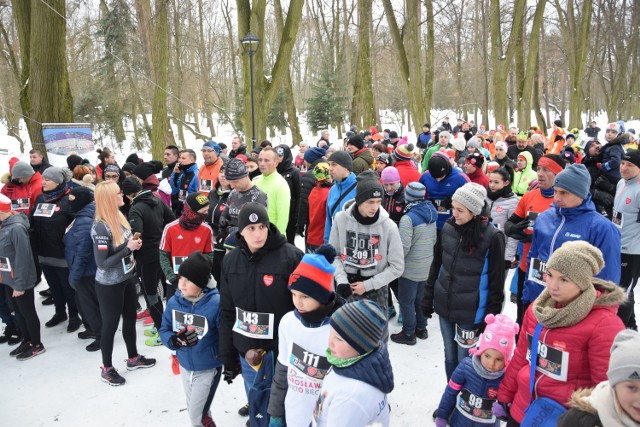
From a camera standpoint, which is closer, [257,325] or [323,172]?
[257,325]

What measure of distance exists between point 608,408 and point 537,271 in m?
2.07

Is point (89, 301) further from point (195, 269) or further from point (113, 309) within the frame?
point (195, 269)

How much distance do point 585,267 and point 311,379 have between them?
61.4 inches

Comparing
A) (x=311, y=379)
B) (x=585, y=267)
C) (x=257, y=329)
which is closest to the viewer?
(x=585, y=267)

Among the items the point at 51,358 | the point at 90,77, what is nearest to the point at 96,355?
the point at 51,358

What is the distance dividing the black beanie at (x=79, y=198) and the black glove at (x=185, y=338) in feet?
8.74

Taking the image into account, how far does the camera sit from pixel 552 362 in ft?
7.39

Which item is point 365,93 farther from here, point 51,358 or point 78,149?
point 51,358

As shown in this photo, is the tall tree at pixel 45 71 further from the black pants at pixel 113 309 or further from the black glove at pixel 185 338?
the black glove at pixel 185 338

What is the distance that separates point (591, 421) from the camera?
1.64m

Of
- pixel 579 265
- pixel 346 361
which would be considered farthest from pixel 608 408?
pixel 346 361

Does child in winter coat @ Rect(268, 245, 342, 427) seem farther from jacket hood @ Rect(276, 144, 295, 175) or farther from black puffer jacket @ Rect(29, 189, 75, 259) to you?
jacket hood @ Rect(276, 144, 295, 175)

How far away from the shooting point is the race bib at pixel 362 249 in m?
3.84

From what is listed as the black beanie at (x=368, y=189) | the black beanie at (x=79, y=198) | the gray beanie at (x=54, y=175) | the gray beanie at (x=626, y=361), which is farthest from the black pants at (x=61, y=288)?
the gray beanie at (x=626, y=361)
